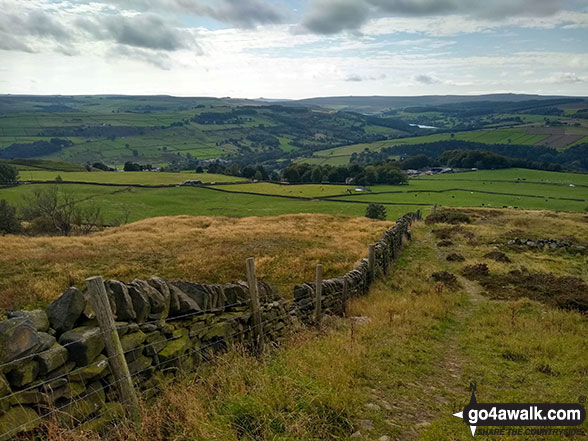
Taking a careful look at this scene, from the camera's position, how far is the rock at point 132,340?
5.99 metres

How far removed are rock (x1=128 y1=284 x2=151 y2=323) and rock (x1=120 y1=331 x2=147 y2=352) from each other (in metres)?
0.33

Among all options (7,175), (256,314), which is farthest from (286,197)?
→ (256,314)

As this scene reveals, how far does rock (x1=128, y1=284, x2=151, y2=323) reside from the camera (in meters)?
6.62

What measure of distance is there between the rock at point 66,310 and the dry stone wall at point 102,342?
0.5 inches

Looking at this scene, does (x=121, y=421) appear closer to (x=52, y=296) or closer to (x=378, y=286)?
(x=52, y=296)

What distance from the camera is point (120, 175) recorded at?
100812 mm

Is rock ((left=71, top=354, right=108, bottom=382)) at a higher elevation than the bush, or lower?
higher

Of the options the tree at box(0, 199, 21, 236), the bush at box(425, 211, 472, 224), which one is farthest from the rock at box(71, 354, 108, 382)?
the tree at box(0, 199, 21, 236)

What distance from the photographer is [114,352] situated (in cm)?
543

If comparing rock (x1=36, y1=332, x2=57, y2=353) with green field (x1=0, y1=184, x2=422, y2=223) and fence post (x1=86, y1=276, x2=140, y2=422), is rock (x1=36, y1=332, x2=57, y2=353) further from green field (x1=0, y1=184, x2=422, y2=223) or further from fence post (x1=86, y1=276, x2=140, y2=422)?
green field (x1=0, y1=184, x2=422, y2=223)

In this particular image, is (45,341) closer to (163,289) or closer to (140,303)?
(140,303)

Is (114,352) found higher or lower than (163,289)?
lower

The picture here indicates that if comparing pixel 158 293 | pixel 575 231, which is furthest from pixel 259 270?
pixel 575 231

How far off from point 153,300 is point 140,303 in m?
0.30
